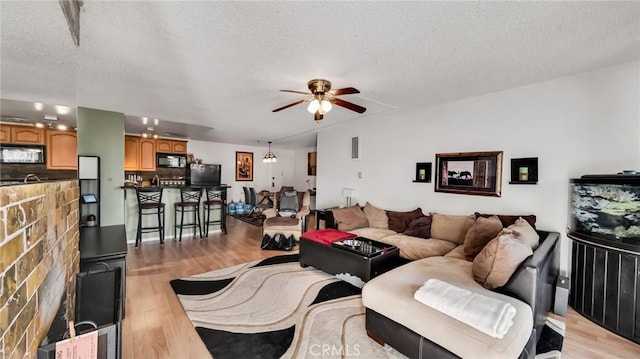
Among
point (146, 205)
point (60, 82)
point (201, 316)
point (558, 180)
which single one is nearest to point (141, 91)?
point (60, 82)

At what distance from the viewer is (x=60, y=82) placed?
60.7 inches

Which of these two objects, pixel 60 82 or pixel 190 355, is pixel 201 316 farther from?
pixel 60 82

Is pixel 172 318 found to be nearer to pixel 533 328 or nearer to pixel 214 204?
pixel 533 328

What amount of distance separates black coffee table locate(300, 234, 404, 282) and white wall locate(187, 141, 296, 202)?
5634 millimetres

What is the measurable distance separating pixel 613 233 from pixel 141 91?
517 centimetres

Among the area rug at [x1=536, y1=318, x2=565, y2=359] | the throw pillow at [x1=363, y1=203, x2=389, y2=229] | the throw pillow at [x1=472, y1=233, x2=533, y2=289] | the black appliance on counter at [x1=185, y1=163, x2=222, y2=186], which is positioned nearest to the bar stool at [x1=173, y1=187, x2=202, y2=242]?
the black appliance on counter at [x1=185, y1=163, x2=222, y2=186]

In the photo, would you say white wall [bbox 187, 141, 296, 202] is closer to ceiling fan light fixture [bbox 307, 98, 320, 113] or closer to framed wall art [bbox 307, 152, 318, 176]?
framed wall art [bbox 307, 152, 318, 176]

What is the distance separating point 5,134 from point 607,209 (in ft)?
13.1

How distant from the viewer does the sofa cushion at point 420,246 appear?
11.1ft

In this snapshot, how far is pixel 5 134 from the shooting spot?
862 millimetres

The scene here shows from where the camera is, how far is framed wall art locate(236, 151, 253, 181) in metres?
8.84

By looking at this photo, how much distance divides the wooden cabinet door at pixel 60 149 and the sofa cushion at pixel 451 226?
3.86 m

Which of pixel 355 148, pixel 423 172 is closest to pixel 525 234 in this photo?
pixel 423 172

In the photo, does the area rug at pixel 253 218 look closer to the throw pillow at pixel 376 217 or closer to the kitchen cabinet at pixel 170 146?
the kitchen cabinet at pixel 170 146
